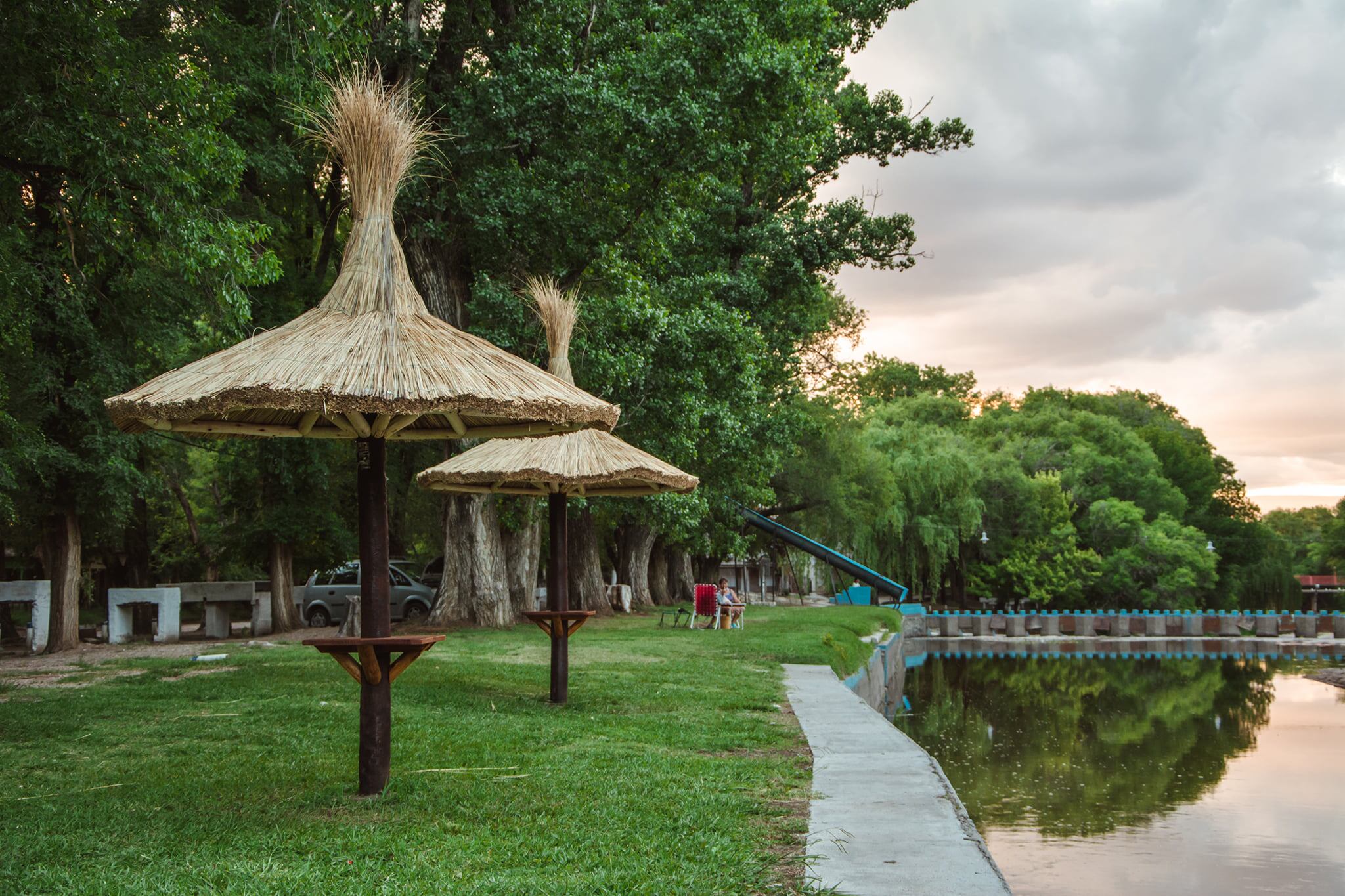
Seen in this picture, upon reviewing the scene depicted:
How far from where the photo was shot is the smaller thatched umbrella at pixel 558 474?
34.0 ft

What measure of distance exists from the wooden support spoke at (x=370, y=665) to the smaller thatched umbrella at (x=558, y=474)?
3.96 metres

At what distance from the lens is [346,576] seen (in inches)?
1031

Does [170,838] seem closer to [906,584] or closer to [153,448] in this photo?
[153,448]

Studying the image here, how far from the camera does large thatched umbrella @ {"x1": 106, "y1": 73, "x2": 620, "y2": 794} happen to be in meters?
5.91

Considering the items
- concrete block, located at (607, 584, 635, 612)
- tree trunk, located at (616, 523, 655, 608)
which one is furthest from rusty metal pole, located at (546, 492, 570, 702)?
tree trunk, located at (616, 523, 655, 608)

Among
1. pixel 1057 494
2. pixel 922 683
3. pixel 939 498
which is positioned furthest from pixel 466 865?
pixel 1057 494

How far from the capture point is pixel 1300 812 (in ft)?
39.4

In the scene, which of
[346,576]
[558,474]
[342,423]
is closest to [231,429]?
[342,423]

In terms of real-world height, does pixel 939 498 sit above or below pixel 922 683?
above

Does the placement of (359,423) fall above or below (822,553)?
above

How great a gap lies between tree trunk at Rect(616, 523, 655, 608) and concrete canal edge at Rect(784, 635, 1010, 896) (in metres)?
23.7

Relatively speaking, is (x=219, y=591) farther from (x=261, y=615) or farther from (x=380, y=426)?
(x=380, y=426)

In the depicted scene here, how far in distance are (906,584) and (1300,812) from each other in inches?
1269

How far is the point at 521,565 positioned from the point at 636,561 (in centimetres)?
1126
